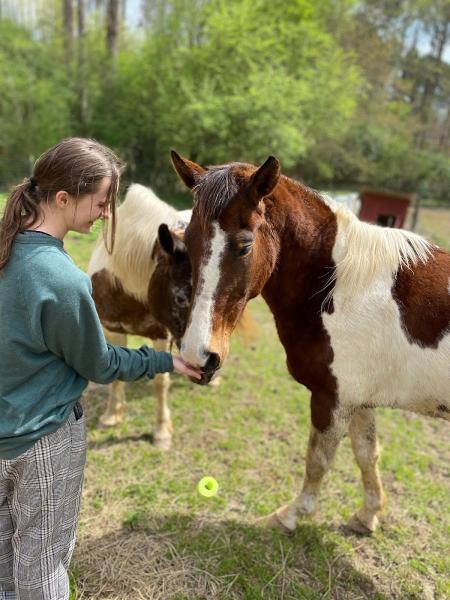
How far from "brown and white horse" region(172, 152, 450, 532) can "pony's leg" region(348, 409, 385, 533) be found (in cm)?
31

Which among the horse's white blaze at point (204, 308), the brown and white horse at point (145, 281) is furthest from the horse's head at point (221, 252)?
the brown and white horse at point (145, 281)

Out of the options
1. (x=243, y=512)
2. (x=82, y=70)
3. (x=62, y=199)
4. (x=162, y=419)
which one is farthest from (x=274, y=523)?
(x=82, y=70)

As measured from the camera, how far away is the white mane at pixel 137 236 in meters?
3.12

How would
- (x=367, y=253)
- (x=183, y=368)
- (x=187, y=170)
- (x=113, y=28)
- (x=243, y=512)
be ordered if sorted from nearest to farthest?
(x=183, y=368)
(x=187, y=170)
(x=367, y=253)
(x=243, y=512)
(x=113, y=28)

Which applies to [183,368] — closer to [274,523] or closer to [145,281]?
[145,281]

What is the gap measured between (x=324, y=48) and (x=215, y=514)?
66.0 feet

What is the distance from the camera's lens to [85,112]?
18281 mm

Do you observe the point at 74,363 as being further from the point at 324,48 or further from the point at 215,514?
the point at 324,48

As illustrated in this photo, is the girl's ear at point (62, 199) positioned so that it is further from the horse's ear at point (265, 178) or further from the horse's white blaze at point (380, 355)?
the horse's white blaze at point (380, 355)

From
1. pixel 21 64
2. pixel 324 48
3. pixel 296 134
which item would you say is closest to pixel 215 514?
pixel 296 134

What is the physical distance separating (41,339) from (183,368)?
2.03 ft

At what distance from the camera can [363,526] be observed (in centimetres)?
292

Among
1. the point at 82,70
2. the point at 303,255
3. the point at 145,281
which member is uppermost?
the point at 82,70

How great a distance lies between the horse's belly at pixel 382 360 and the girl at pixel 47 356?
112cm
